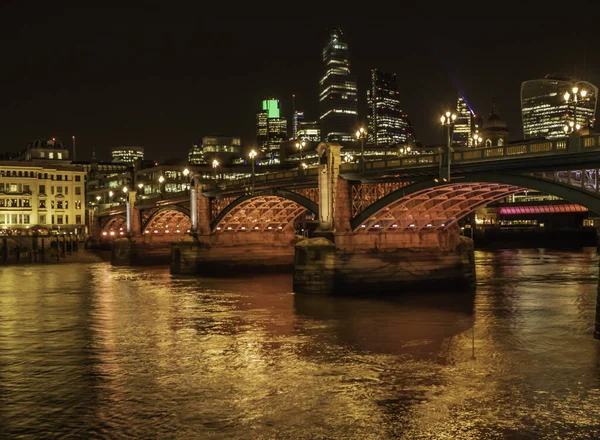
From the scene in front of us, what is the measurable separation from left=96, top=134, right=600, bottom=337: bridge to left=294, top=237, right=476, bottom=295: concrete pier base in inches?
2.7

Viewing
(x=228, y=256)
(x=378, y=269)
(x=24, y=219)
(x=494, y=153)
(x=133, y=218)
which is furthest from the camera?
(x=24, y=219)

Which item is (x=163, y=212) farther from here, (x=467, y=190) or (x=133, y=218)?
(x=467, y=190)

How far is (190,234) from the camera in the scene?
7075 centimetres

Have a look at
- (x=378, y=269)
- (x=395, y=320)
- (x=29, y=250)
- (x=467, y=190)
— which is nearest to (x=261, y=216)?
(x=378, y=269)

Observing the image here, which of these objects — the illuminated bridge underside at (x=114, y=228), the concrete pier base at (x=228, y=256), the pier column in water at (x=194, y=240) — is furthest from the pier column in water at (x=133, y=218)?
the concrete pier base at (x=228, y=256)

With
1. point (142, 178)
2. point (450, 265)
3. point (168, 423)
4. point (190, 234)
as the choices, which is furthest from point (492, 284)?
point (142, 178)

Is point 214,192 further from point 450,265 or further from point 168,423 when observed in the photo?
point 168,423

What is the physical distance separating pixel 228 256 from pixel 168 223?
30.7m

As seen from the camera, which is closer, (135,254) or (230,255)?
(230,255)

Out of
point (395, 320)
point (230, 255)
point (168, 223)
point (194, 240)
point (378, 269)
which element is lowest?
point (395, 320)

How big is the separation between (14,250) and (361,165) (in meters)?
66.0

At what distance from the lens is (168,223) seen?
97.8 m

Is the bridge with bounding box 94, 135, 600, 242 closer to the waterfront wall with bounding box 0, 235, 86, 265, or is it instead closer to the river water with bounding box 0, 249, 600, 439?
the river water with bounding box 0, 249, 600, 439

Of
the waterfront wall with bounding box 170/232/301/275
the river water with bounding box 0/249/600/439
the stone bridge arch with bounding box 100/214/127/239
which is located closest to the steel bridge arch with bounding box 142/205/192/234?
the waterfront wall with bounding box 170/232/301/275
